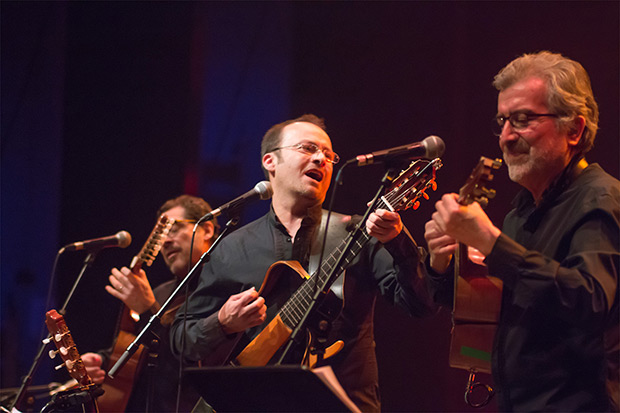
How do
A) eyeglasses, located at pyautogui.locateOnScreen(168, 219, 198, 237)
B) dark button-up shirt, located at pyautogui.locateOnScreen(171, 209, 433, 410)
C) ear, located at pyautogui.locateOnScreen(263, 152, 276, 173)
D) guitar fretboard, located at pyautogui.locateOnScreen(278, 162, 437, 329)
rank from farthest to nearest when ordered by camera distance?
eyeglasses, located at pyautogui.locateOnScreen(168, 219, 198, 237), ear, located at pyautogui.locateOnScreen(263, 152, 276, 173), dark button-up shirt, located at pyautogui.locateOnScreen(171, 209, 433, 410), guitar fretboard, located at pyautogui.locateOnScreen(278, 162, 437, 329)

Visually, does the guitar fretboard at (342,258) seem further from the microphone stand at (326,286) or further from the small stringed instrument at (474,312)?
the small stringed instrument at (474,312)

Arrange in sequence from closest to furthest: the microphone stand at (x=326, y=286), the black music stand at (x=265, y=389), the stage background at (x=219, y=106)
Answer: the black music stand at (x=265, y=389) < the microphone stand at (x=326, y=286) < the stage background at (x=219, y=106)

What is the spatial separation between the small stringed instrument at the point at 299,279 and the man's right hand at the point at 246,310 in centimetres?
11

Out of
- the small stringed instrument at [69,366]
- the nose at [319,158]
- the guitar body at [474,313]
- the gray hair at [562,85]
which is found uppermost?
the gray hair at [562,85]

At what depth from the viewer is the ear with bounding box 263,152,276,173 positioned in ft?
11.7

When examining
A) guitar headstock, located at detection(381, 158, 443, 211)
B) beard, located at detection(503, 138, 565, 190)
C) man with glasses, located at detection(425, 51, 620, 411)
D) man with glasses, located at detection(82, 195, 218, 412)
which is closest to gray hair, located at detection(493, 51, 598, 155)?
man with glasses, located at detection(425, 51, 620, 411)

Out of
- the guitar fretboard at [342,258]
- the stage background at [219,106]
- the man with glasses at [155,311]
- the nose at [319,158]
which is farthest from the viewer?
the stage background at [219,106]

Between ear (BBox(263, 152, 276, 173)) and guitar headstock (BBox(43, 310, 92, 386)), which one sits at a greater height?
ear (BBox(263, 152, 276, 173))

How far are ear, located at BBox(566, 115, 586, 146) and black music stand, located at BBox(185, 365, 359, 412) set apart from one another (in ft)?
3.95

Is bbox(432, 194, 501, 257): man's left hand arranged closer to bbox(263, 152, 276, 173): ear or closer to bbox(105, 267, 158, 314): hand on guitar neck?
bbox(263, 152, 276, 173): ear

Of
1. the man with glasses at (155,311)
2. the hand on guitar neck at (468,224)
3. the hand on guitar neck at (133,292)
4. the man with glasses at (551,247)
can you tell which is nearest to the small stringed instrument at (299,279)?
the man with glasses at (551,247)

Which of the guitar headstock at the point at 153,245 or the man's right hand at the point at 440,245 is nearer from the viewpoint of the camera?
the man's right hand at the point at 440,245

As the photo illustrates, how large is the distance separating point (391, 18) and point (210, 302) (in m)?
2.43

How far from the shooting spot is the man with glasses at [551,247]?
6.28 ft
